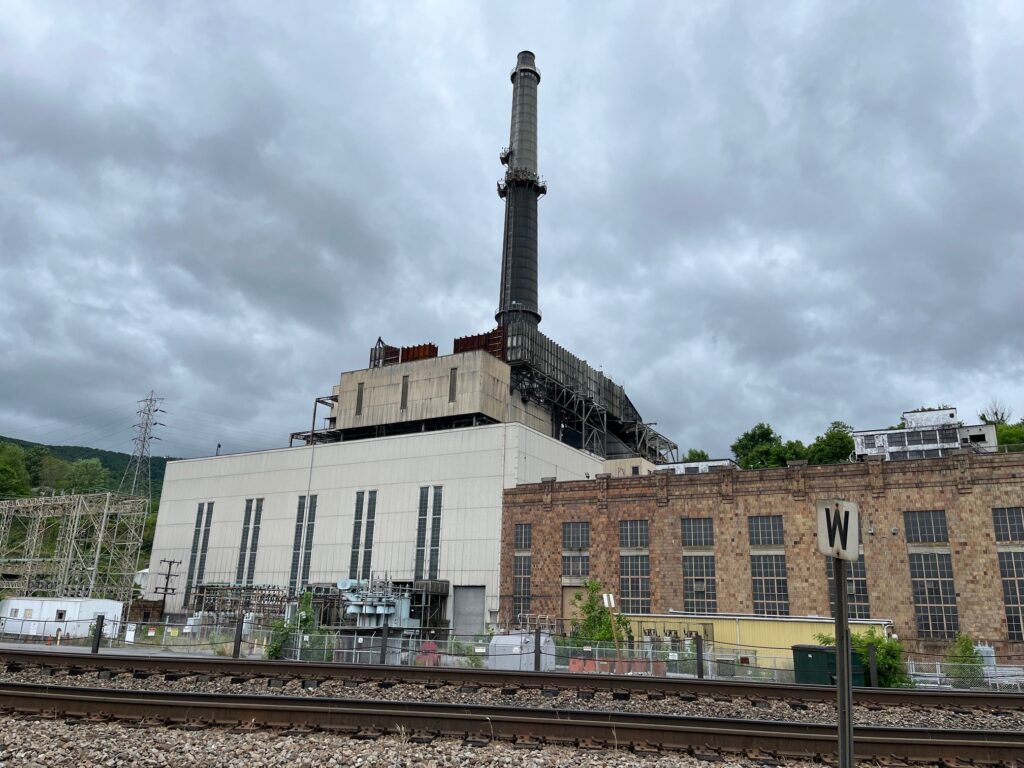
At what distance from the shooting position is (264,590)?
2172 inches

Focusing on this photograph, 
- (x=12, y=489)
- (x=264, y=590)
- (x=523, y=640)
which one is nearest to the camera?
(x=523, y=640)

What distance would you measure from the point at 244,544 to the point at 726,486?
41.0 metres

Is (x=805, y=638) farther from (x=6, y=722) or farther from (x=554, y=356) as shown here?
(x=554, y=356)

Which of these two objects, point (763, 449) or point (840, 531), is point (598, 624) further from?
point (763, 449)

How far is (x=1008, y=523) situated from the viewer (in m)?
38.3

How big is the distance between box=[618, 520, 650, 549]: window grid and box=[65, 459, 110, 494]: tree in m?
105

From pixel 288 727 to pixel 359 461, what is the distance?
4864 centimetres

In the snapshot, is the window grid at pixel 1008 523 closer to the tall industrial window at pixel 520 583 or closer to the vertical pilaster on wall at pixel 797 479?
the vertical pilaster on wall at pixel 797 479

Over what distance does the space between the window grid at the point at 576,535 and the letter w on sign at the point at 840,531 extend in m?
44.1

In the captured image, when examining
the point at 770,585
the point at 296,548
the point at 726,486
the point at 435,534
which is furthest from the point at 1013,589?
the point at 296,548

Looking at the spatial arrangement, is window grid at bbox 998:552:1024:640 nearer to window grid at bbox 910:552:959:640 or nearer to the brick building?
the brick building

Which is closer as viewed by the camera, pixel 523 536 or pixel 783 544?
pixel 783 544

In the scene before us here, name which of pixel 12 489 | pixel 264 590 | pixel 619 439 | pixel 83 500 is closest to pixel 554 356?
pixel 619 439

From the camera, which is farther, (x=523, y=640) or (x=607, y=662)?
(x=523, y=640)
